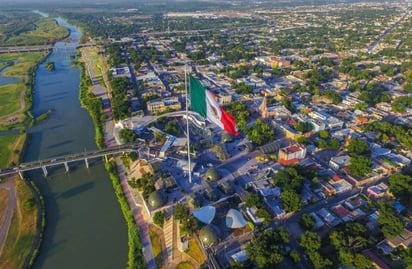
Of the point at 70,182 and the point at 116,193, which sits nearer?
the point at 116,193

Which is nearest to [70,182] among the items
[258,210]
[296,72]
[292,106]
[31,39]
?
[258,210]

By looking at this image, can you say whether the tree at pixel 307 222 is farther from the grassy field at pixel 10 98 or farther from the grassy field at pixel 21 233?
the grassy field at pixel 10 98

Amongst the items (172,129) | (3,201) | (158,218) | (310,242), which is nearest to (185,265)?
(158,218)

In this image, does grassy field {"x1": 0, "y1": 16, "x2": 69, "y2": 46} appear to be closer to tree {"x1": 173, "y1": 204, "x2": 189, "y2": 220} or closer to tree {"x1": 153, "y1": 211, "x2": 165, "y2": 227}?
tree {"x1": 153, "y1": 211, "x2": 165, "y2": 227}

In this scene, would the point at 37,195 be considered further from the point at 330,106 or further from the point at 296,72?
the point at 296,72

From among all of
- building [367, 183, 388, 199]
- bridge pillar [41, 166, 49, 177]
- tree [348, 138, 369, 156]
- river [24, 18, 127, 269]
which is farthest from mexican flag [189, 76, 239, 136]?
bridge pillar [41, 166, 49, 177]

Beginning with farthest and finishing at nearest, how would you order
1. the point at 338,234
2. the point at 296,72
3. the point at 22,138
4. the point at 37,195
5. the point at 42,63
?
the point at 42,63, the point at 296,72, the point at 22,138, the point at 37,195, the point at 338,234
